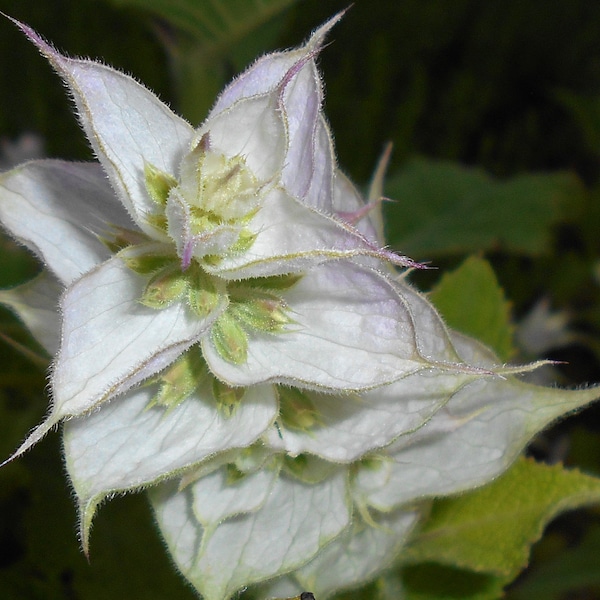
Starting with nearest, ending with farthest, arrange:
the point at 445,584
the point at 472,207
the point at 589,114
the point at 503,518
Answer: the point at 503,518, the point at 445,584, the point at 472,207, the point at 589,114

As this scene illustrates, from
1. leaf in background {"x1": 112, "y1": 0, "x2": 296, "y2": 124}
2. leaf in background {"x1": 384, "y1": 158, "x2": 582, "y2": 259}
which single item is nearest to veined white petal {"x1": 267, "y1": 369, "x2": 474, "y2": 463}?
leaf in background {"x1": 112, "y1": 0, "x2": 296, "y2": 124}

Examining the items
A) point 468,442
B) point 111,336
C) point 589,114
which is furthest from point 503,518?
point 589,114

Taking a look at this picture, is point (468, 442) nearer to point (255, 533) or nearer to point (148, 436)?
point (255, 533)

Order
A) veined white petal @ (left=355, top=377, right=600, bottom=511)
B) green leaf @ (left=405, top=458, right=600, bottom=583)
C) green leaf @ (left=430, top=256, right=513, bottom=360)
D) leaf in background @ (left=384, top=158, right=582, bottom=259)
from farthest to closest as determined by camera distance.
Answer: leaf in background @ (left=384, top=158, right=582, bottom=259) → green leaf @ (left=430, top=256, right=513, bottom=360) → green leaf @ (left=405, top=458, right=600, bottom=583) → veined white petal @ (left=355, top=377, right=600, bottom=511)

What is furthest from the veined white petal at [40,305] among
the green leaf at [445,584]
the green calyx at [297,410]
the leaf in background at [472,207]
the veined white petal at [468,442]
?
the leaf in background at [472,207]

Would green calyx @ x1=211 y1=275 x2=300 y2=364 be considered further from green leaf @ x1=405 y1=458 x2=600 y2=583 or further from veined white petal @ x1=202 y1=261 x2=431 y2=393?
green leaf @ x1=405 y1=458 x2=600 y2=583
